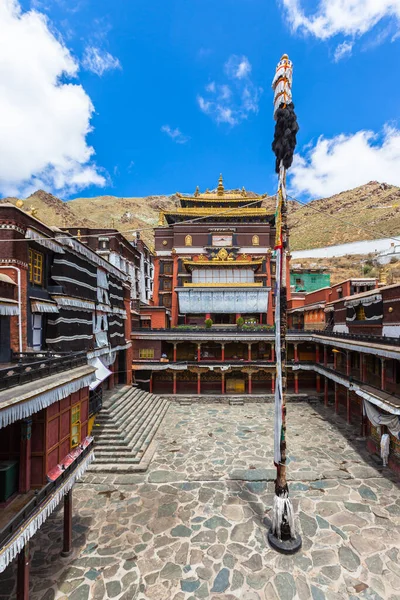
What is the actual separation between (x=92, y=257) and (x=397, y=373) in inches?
738

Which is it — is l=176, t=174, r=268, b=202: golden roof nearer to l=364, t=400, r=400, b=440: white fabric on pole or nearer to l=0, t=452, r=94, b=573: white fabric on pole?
l=364, t=400, r=400, b=440: white fabric on pole

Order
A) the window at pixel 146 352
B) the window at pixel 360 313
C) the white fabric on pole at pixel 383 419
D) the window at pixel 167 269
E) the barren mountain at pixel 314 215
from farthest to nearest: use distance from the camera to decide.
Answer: the barren mountain at pixel 314 215
the window at pixel 167 269
the window at pixel 146 352
the window at pixel 360 313
the white fabric on pole at pixel 383 419

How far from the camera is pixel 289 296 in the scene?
122ft

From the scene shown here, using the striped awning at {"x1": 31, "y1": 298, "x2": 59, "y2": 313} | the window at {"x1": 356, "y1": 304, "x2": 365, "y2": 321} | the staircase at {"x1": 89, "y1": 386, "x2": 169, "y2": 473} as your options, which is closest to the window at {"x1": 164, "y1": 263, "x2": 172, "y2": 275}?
the staircase at {"x1": 89, "y1": 386, "x2": 169, "y2": 473}

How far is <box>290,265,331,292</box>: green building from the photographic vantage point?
44656 mm

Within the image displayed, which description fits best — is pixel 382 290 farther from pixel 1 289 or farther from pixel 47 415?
pixel 1 289

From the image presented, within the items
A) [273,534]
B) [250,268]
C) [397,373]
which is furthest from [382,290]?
[250,268]

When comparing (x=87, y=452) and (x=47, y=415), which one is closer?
(x=47, y=415)

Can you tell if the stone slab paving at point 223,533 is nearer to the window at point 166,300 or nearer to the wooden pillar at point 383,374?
the wooden pillar at point 383,374

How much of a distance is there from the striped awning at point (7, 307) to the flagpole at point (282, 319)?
378 inches

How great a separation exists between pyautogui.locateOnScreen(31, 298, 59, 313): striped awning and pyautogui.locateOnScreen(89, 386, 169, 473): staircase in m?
7.32

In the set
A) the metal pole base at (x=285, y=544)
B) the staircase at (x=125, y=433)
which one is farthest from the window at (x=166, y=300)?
the metal pole base at (x=285, y=544)

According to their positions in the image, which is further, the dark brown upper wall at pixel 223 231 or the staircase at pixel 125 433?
the dark brown upper wall at pixel 223 231

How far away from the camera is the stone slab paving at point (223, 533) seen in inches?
302
